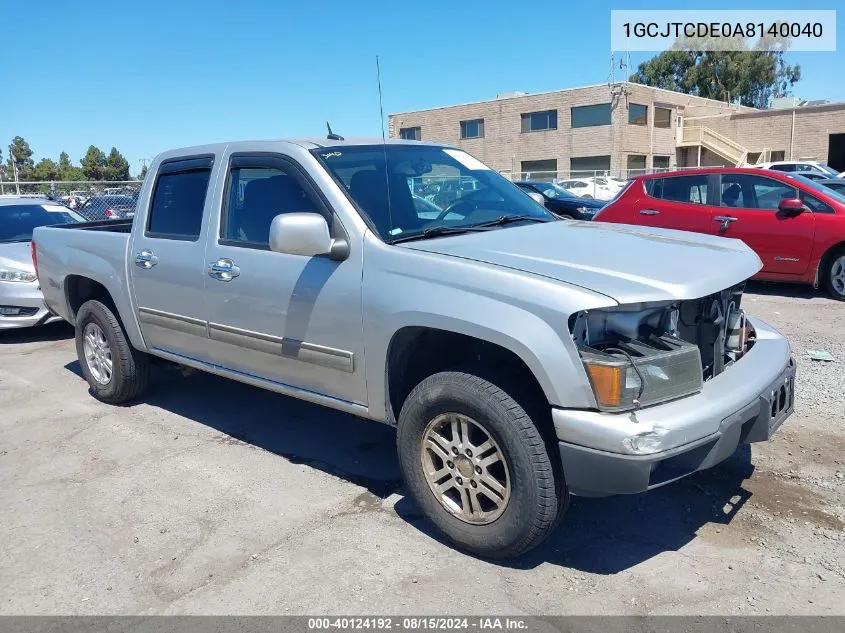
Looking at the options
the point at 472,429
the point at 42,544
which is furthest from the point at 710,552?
the point at 42,544

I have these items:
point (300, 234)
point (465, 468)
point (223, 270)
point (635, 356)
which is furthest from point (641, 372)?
point (223, 270)


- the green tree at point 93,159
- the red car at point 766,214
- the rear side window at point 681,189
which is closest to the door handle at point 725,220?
the red car at point 766,214

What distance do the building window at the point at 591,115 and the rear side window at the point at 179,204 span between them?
1470 inches

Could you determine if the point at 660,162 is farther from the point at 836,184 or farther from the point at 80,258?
the point at 80,258

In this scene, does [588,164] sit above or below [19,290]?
above

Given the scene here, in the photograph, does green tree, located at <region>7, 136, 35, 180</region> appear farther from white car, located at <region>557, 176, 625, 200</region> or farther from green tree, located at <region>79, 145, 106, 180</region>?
white car, located at <region>557, 176, 625, 200</region>

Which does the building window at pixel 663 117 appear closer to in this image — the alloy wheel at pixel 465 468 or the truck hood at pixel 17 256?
the truck hood at pixel 17 256

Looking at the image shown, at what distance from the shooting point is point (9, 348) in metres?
7.98

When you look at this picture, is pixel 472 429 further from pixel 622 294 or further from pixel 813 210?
pixel 813 210

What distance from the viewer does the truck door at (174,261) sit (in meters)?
4.50

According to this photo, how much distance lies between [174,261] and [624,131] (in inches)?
1480

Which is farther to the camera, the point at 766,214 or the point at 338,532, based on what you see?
the point at 766,214

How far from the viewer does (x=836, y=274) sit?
8.41m

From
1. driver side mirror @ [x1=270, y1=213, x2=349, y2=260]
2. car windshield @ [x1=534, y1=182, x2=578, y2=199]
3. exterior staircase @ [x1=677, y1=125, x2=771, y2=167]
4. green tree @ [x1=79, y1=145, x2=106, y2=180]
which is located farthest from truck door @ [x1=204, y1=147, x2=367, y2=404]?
green tree @ [x1=79, y1=145, x2=106, y2=180]
